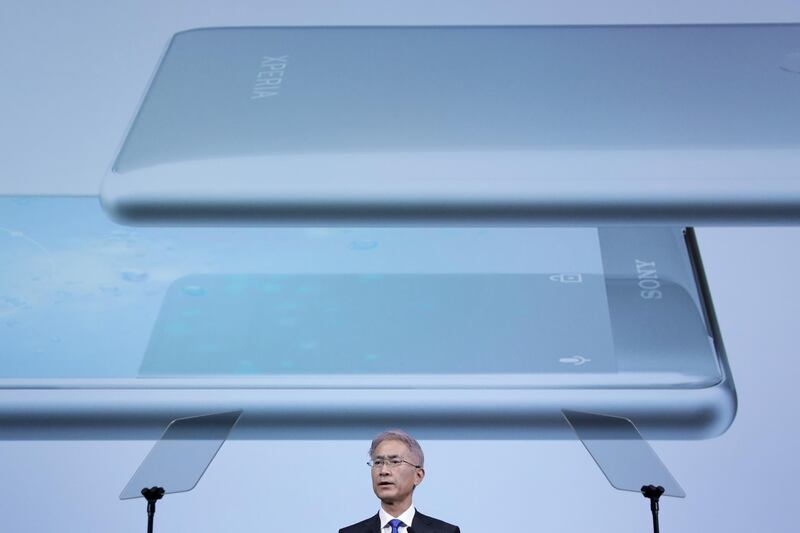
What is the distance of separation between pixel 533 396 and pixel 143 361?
258 mm

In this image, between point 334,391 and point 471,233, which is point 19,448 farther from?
point 471,233

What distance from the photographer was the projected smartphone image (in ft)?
1.92

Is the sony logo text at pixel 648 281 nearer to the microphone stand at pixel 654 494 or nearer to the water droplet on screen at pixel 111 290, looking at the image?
the microphone stand at pixel 654 494

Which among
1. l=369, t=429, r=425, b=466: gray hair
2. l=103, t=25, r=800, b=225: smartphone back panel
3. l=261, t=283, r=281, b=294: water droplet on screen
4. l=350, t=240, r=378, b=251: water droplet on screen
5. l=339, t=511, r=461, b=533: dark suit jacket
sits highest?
l=350, t=240, r=378, b=251: water droplet on screen

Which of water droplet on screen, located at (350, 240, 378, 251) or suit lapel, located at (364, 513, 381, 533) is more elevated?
water droplet on screen, located at (350, 240, 378, 251)

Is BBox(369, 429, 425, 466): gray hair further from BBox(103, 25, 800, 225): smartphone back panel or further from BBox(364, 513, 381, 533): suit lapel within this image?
BBox(103, 25, 800, 225): smartphone back panel

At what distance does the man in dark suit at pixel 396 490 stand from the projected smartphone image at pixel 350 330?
0.21 feet

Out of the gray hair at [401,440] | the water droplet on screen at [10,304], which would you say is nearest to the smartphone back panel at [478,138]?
the gray hair at [401,440]

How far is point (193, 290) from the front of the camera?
71 centimetres

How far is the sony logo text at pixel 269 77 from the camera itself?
1.62 ft

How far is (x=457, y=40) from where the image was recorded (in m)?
0.55

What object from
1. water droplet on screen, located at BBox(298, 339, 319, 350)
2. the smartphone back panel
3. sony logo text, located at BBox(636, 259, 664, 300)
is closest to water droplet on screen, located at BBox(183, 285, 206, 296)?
water droplet on screen, located at BBox(298, 339, 319, 350)

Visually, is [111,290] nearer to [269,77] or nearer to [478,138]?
[269,77]

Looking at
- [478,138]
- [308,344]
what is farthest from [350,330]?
[478,138]
